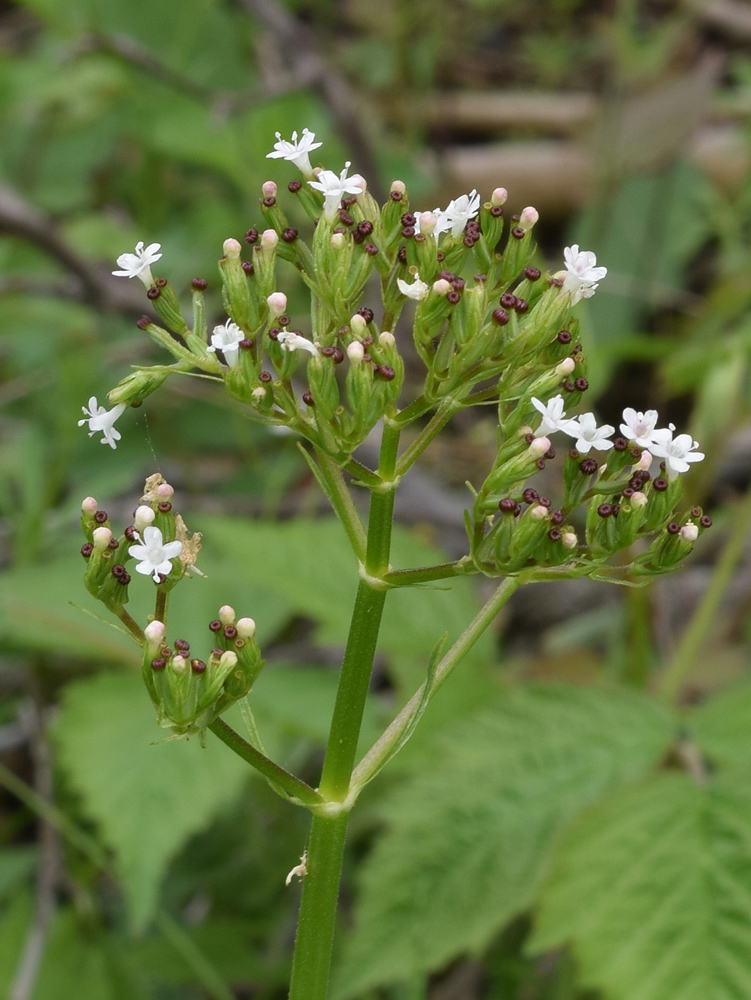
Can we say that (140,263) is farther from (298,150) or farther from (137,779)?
(137,779)

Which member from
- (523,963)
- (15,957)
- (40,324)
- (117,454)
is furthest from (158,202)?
(523,963)

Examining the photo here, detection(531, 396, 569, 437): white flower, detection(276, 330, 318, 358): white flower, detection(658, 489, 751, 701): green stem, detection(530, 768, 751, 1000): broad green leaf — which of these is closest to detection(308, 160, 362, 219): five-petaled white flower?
detection(276, 330, 318, 358): white flower

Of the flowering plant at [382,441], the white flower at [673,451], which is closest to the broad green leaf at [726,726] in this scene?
the flowering plant at [382,441]

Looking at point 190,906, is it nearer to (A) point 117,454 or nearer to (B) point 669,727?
(B) point 669,727

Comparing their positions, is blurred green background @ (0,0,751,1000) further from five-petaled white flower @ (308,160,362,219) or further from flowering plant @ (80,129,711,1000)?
five-petaled white flower @ (308,160,362,219)

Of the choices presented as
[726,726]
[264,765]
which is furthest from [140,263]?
[726,726]

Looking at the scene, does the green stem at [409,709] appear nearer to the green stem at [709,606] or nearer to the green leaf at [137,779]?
the green leaf at [137,779]
